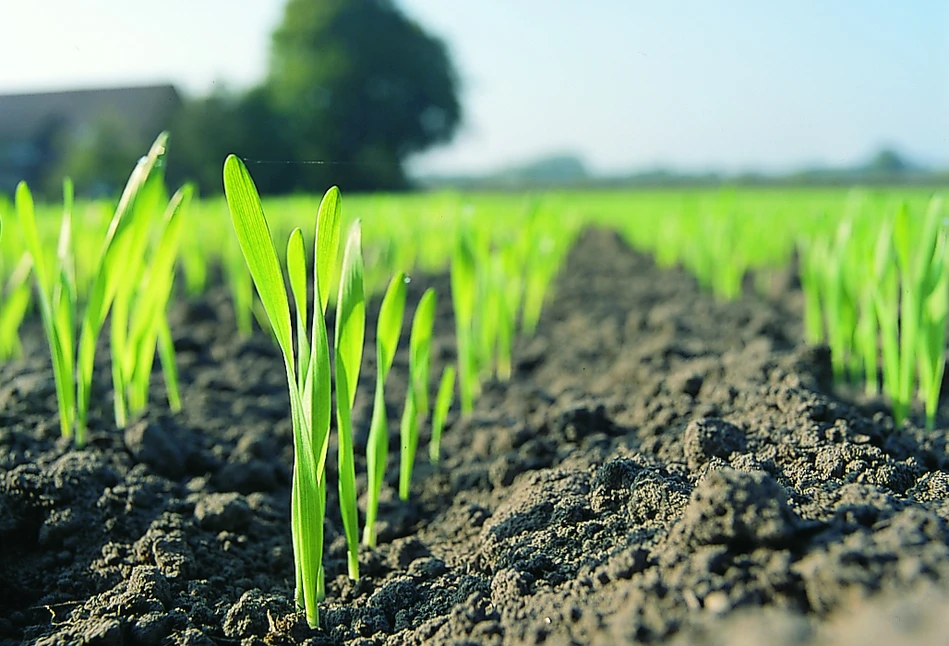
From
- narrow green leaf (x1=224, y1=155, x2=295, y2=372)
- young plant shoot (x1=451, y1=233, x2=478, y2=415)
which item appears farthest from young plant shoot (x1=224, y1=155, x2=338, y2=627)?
young plant shoot (x1=451, y1=233, x2=478, y2=415)

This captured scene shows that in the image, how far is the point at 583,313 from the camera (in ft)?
11.4

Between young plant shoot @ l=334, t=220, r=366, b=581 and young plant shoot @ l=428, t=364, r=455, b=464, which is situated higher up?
young plant shoot @ l=334, t=220, r=366, b=581

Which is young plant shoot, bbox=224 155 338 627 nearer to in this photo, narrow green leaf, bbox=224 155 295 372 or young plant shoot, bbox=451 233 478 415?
narrow green leaf, bbox=224 155 295 372

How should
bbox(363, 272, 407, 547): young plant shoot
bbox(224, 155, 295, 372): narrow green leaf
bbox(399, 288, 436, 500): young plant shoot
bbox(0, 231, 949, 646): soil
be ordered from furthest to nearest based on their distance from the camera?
bbox(399, 288, 436, 500): young plant shoot
bbox(363, 272, 407, 547): young plant shoot
bbox(224, 155, 295, 372): narrow green leaf
bbox(0, 231, 949, 646): soil

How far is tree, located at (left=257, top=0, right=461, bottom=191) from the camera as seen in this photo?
504 inches

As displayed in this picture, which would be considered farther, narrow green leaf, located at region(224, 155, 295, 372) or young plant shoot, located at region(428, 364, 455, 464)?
young plant shoot, located at region(428, 364, 455, 464)

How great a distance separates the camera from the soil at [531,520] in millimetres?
630

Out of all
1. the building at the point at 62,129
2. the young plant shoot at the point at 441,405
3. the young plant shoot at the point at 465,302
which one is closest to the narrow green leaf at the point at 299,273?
the young plant shoot at the point at 441,405

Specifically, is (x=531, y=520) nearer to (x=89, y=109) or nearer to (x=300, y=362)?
(x=300, y=362)

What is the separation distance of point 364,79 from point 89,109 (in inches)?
239

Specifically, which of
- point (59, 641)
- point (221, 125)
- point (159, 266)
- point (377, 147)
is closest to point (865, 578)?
point (59, 641)

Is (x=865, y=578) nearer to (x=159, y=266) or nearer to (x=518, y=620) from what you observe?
(x=518, y=620)

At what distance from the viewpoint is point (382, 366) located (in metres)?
1.12

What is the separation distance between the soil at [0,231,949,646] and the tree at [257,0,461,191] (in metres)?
8.77
